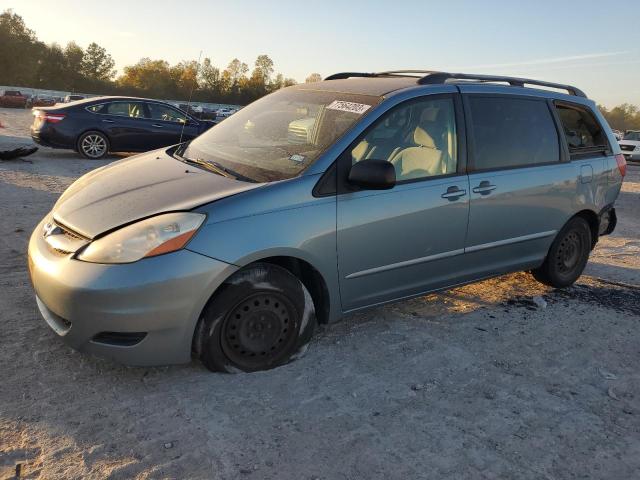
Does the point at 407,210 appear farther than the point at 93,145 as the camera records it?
No

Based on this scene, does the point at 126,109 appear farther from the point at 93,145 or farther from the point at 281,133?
the point at 281,133

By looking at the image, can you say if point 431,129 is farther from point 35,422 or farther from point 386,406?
point 35,422

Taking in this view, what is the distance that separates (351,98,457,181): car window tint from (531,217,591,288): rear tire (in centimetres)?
158

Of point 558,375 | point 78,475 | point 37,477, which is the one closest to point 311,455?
point 78,475

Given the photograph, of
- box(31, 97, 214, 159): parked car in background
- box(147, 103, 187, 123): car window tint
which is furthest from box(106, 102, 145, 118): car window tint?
box(147, 103, 187, 123): car window tint

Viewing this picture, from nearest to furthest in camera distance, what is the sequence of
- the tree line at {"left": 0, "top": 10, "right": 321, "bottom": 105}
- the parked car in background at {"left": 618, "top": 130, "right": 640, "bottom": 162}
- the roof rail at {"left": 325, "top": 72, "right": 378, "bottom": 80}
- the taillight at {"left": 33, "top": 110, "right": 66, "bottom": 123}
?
the roof rail at {"left": 325, "top": 72, "right": 378, "bottom": 80}
the taillight at {"left": 33, "top": 110, "right": 66, "bottom": 123}
the parked car in background at {"left": 618, "top": 130, "right": 640, "bottom": 162}
the tree line at {"left": 0, "top": 10, "right": 321, "bottom": 105}

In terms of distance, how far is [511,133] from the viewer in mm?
4332

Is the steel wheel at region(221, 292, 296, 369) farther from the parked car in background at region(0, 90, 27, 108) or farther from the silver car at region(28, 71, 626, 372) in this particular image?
the parked car in background at region(0, 90, 27, 108)

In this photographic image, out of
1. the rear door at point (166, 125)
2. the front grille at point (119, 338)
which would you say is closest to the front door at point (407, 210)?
the front grille at point (119, 338)

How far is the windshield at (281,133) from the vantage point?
3455 mm

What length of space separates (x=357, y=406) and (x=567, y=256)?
3.02 m

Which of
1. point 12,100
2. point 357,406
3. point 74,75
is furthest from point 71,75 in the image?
point 357,406

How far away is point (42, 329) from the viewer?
3484 mm

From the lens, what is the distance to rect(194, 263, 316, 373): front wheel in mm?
2990
